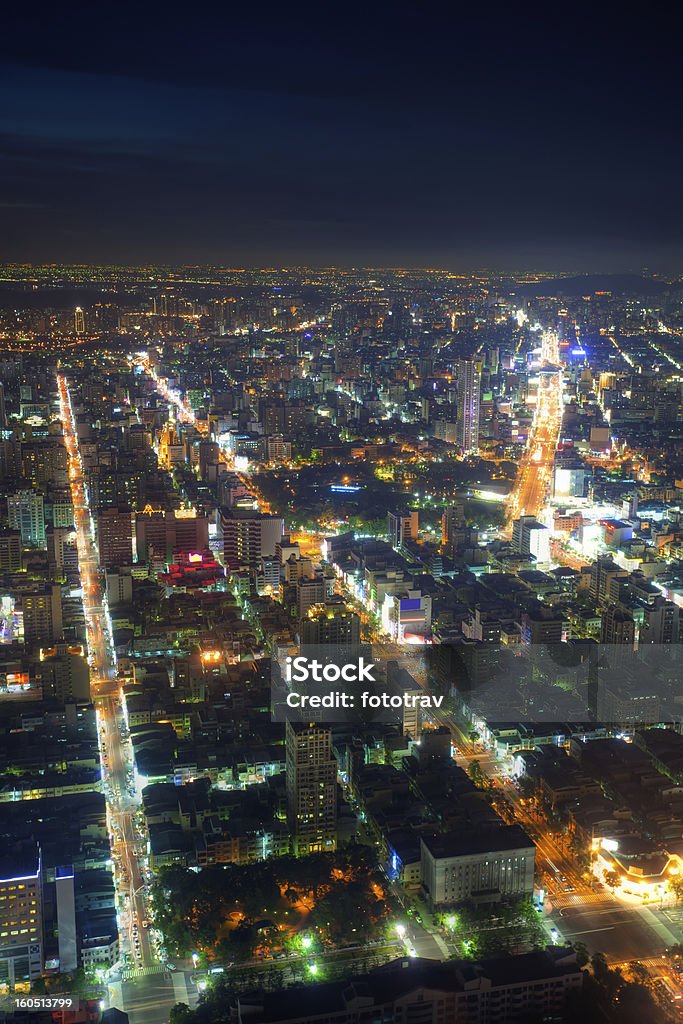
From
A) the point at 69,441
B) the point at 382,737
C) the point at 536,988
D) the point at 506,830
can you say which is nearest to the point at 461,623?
the point at 382,737

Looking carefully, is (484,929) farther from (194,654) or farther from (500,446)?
(500,446)

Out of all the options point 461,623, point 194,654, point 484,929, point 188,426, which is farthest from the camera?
point 188,426

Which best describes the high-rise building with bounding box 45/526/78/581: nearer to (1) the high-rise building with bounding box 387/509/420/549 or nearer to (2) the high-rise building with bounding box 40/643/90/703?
(2) the high-rise building with bounding box 40/643/90/703

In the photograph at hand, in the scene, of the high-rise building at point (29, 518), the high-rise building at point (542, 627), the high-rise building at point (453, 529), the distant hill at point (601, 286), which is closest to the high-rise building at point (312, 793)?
the high-rise building at point (542, 627)

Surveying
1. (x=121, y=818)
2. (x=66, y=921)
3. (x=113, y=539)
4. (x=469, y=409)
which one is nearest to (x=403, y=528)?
(x=113, y=539)

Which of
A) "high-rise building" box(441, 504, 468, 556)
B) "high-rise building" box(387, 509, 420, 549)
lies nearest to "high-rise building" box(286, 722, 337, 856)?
"high-rise building" box(441, 504, 468, 556)

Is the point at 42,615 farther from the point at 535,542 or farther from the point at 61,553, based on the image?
the point at 535,542

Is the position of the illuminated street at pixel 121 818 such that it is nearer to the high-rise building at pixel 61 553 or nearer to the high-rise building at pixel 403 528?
the high-rise building at pixel 61 553
